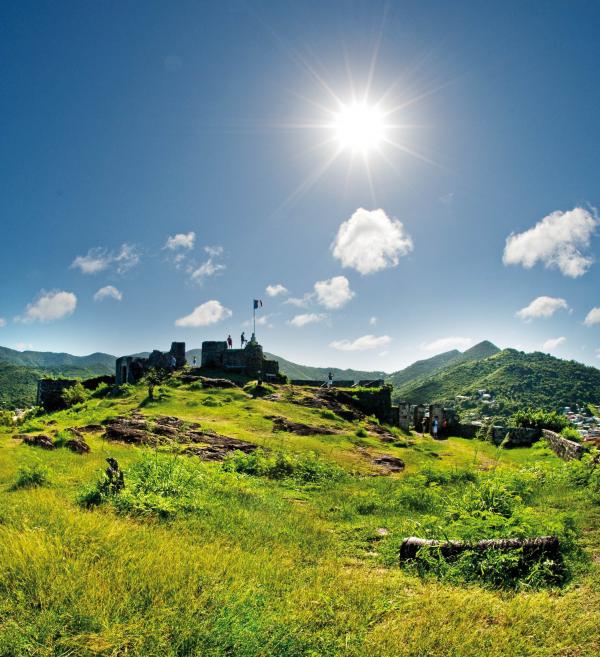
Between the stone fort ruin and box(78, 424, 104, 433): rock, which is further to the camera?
the stone fort ruin

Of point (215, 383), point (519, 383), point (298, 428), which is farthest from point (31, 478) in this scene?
point (519, 383)

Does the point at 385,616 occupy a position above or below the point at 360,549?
above

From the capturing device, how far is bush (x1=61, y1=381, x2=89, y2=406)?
3353cm

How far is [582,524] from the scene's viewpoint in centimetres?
757

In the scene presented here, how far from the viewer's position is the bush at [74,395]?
110 ft

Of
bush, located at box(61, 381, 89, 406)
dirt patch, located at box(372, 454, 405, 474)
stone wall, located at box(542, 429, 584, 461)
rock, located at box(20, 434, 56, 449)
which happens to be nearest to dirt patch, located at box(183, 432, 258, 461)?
rock, located at box(20, 434, 56, 449)

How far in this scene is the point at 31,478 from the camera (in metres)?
8.54

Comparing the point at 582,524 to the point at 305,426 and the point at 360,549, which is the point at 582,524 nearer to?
the point at 360,549

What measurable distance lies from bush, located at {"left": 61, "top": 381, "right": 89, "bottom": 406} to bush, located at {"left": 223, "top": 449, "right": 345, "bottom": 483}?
2571 centimetres

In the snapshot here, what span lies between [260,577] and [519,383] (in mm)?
118787

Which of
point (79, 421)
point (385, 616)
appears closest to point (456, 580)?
point (385, 616)

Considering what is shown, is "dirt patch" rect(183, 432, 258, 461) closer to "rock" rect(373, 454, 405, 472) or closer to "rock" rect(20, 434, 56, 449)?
"rock" rect(20, 434, 56, 449)

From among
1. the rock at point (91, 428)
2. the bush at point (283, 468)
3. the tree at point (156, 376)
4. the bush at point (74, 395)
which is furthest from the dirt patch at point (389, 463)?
the bush at point (74, 395)

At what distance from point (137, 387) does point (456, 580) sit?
3260 centimetres
